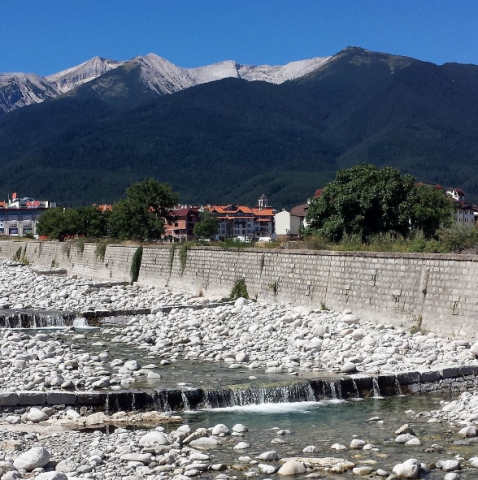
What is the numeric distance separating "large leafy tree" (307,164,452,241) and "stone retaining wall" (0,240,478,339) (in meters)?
5.44

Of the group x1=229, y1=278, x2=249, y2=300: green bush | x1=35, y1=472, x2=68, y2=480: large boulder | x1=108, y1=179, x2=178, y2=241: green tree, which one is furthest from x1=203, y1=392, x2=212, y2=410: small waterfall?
x1=108, y1=179, x2=178, y2=241: green tree

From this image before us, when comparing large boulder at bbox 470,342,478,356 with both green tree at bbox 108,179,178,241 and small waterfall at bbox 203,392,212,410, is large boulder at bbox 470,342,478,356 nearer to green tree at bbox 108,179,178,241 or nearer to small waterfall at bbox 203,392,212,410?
small waterfall at bbox 203,392,212,410

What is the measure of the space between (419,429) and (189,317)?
13.7 meters

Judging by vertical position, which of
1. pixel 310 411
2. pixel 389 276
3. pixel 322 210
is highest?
pixel 322 210

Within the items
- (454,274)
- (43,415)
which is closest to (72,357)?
(43,415)

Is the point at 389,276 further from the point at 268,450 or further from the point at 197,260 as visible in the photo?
the point at 197,260

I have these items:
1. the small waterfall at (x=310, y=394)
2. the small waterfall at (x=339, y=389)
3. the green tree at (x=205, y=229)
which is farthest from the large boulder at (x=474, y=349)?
the green tree at (x=205, y=229)

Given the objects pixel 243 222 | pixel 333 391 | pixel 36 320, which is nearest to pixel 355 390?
pixel 333 391

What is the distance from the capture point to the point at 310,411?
14188 mm

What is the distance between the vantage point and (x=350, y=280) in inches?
904

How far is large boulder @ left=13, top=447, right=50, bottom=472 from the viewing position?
10.4 meters

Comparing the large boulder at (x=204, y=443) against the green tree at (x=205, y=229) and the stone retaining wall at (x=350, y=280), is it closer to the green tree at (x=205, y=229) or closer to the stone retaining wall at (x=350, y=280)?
the stone retaining wall at (x=350, y=280)

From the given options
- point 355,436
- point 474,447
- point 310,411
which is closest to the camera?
point 474,447

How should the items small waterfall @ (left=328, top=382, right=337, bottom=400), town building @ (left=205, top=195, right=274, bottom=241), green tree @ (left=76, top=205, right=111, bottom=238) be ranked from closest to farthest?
small waterfall @ (left=328, top=382, right=337, bottom=400) → green tree @ (left=76, top=205, right=111, bottom=238) → town building @ (left=205, top=195, right=274, bottom=241)
